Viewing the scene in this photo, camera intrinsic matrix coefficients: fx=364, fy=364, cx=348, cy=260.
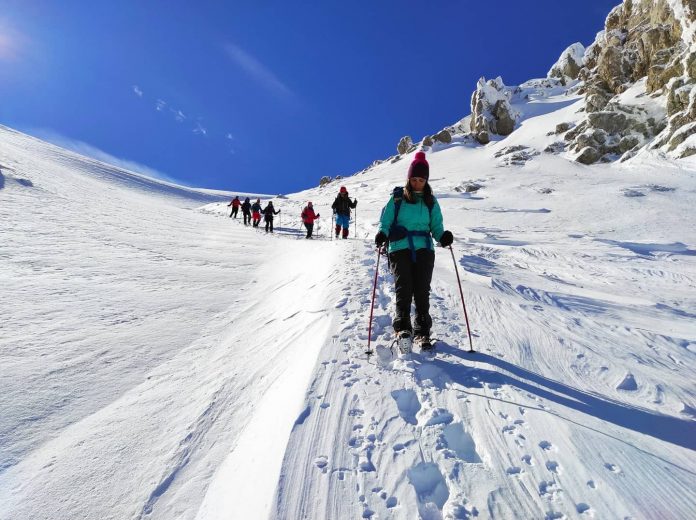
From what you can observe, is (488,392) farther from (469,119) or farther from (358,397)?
(469,119)

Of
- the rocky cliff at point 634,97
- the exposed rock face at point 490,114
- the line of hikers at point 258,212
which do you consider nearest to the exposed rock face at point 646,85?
the rocky cliff at point 634,97

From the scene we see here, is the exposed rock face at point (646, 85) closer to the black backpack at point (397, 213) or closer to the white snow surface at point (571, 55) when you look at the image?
the white snow surface at point (571, 55)

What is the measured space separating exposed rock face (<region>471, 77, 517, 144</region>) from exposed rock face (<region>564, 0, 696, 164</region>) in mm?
12359

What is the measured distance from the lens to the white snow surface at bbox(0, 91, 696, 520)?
233cm

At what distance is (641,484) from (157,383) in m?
4.19

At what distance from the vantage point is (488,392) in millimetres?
3326

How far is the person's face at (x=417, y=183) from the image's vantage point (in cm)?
437

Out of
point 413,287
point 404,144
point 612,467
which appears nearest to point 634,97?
point 404,144

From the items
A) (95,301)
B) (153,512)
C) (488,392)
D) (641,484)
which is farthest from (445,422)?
(95,301)

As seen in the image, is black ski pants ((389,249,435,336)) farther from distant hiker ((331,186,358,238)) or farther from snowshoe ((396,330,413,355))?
distant hiker ((331,186,358,238))

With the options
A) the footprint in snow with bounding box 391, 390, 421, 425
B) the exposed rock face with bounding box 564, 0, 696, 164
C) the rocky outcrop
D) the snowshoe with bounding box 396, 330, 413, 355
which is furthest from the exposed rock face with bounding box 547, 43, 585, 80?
the footprint in snow with bounding box 391, 390, 421, 425

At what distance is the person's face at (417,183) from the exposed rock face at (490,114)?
63944 mm

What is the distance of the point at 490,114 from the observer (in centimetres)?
6450

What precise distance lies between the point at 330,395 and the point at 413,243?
6.52 ft
